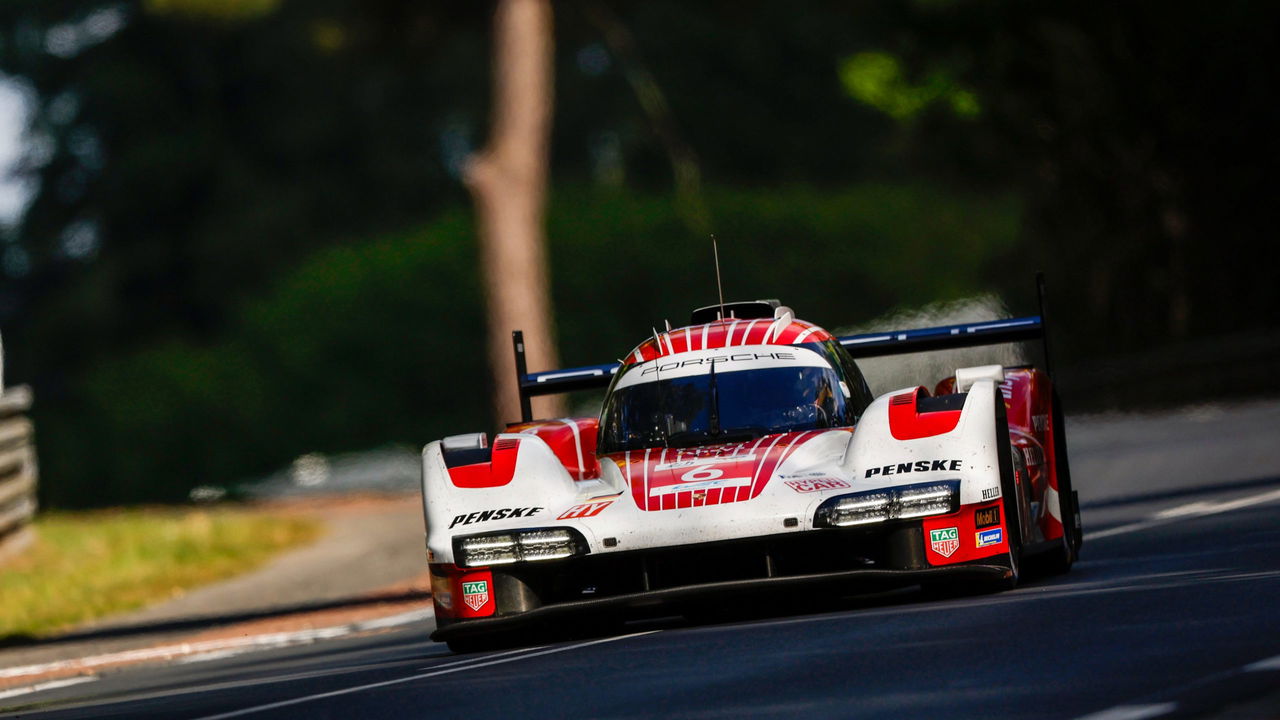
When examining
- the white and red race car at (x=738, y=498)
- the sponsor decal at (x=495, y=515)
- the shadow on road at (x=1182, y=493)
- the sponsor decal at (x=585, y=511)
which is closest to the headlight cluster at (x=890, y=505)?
the white and red race car at (x=738, y=498)

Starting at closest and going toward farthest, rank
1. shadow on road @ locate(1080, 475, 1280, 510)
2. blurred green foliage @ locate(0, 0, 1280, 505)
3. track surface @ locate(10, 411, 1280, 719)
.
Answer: track surface @ locate(10, 411, 1280, 719) < shadow on road @ locate(1080, 475, 1280, 510) < blurred green foliage @ locate(0, 0, 1280, 505)

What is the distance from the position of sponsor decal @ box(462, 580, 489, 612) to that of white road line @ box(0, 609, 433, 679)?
10.2 ft

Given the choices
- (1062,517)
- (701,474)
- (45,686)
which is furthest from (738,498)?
(45,686)

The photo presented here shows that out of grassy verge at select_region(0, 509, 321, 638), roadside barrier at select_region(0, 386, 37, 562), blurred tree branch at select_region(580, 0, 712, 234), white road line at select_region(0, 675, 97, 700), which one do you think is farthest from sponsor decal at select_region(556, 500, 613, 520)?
blurred tree branch at select_region(580, 0, 712, 234)

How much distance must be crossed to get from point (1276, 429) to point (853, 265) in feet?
56.2

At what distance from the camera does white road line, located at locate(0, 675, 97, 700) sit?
36.8 ft

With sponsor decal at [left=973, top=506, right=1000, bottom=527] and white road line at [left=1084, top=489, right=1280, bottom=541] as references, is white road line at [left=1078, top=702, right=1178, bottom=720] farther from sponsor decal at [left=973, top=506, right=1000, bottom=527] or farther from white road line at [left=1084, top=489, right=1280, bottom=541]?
white road line at [left=1084, top=489, right=1280, bottom=541]

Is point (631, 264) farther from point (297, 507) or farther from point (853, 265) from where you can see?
point (297, 507)

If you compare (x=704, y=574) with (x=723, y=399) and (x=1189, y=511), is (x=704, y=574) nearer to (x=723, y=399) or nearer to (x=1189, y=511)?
(x=723, y=399)

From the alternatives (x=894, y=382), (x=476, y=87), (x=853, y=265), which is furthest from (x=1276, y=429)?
(x=476, y=87)

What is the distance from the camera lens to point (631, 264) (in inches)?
1446

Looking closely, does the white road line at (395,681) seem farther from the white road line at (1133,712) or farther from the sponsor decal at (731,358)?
the white road line at (1133,712)

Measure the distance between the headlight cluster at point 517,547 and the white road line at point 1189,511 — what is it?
4.96 m

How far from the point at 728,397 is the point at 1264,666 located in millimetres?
4110
